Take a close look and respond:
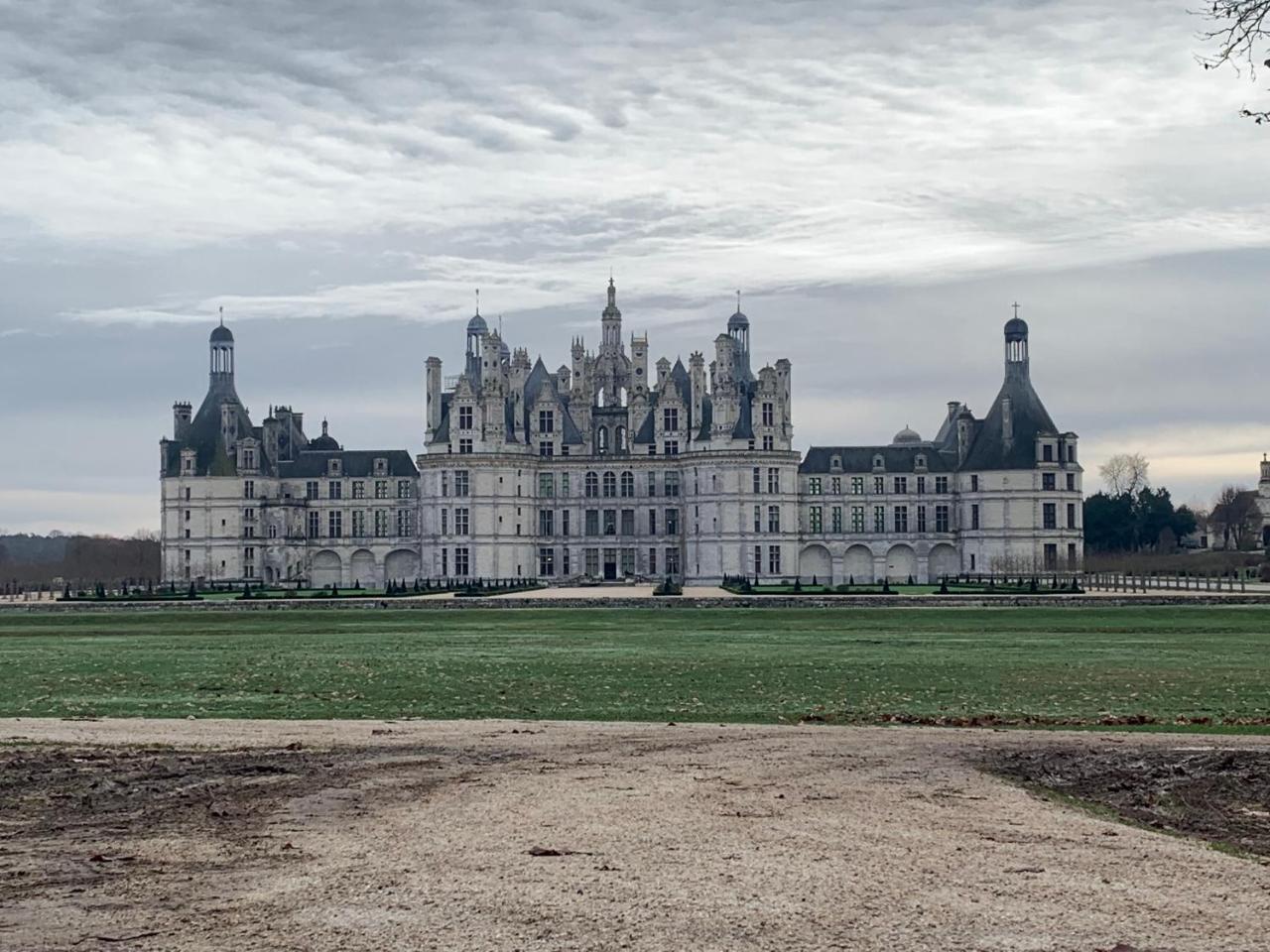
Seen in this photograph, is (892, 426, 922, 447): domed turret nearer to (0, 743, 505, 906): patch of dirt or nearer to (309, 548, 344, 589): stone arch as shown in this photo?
(309, 548, 344, 589): stone arch

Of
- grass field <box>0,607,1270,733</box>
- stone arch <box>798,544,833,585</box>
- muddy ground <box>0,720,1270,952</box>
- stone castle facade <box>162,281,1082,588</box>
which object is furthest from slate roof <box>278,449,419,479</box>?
muddy ground <box>0,720,1270,952</box>

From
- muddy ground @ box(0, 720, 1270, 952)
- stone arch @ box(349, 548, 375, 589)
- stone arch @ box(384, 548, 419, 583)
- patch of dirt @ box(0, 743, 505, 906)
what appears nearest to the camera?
muddy ground @ box(0, 720, 1270, 952)

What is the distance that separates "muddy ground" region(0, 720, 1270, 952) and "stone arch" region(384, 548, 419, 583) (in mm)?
97384

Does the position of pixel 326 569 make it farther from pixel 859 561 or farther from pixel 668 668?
pixel 668 668

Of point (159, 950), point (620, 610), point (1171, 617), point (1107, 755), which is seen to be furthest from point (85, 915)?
point (620, 610)

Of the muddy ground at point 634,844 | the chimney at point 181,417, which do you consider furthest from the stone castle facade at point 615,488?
the muddy ground at point 634,844

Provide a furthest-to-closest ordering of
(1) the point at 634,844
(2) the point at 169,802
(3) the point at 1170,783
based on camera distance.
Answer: (3) the point at 1170,783 → (2) the point at 169,802 → (1) the point at 634,844

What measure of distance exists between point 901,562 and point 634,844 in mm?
103369

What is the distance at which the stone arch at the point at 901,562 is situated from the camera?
114562 mm

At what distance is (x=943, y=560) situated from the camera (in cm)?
11456

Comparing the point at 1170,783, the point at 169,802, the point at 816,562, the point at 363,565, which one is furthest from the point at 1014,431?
the point at 169,802

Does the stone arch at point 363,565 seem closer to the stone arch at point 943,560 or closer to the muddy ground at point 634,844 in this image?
the stone arch at point 943,560

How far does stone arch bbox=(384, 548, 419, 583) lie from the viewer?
116 m

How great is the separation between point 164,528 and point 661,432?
114 feet
